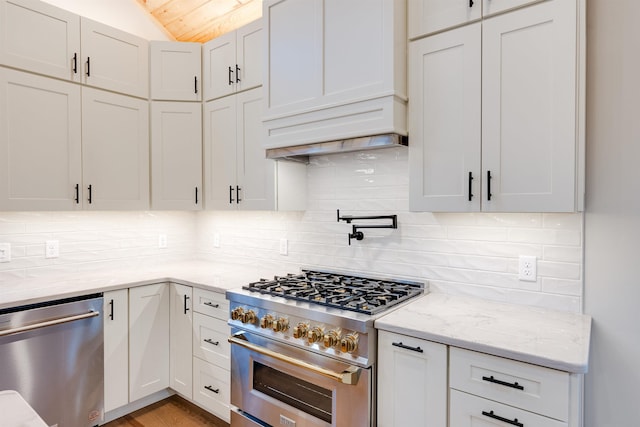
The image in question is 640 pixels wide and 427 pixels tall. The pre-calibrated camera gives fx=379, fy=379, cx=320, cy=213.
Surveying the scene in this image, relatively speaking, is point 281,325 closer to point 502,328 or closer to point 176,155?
point 502,328

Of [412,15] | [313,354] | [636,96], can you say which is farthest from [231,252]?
[636,96]

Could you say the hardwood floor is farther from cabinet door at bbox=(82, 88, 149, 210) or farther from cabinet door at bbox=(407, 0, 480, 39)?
cabinet door at bbox=(407, 0, 480, 39)

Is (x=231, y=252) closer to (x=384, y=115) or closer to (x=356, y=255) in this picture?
(x=356, y=255)

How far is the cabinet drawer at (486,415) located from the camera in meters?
1.27

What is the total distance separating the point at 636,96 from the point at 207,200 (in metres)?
2.57

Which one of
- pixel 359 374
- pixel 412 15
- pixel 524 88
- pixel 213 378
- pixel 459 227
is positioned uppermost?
pixel 412 15

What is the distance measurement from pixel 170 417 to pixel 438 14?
2929 millimetres

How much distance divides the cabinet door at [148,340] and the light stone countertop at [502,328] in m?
1.70

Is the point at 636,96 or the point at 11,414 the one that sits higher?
the point at 636,96

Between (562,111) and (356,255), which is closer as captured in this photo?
(562,111)

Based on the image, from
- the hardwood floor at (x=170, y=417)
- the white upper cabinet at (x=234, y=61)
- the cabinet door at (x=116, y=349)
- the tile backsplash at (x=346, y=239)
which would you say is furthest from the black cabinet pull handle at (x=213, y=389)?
the white upper cabinet at (x=234, y=61)

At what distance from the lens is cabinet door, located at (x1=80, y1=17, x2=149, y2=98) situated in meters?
2.52

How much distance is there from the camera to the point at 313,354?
5.86 ft

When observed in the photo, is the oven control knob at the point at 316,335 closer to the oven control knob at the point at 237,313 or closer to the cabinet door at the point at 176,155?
the oven control knob at the point at 237,313
